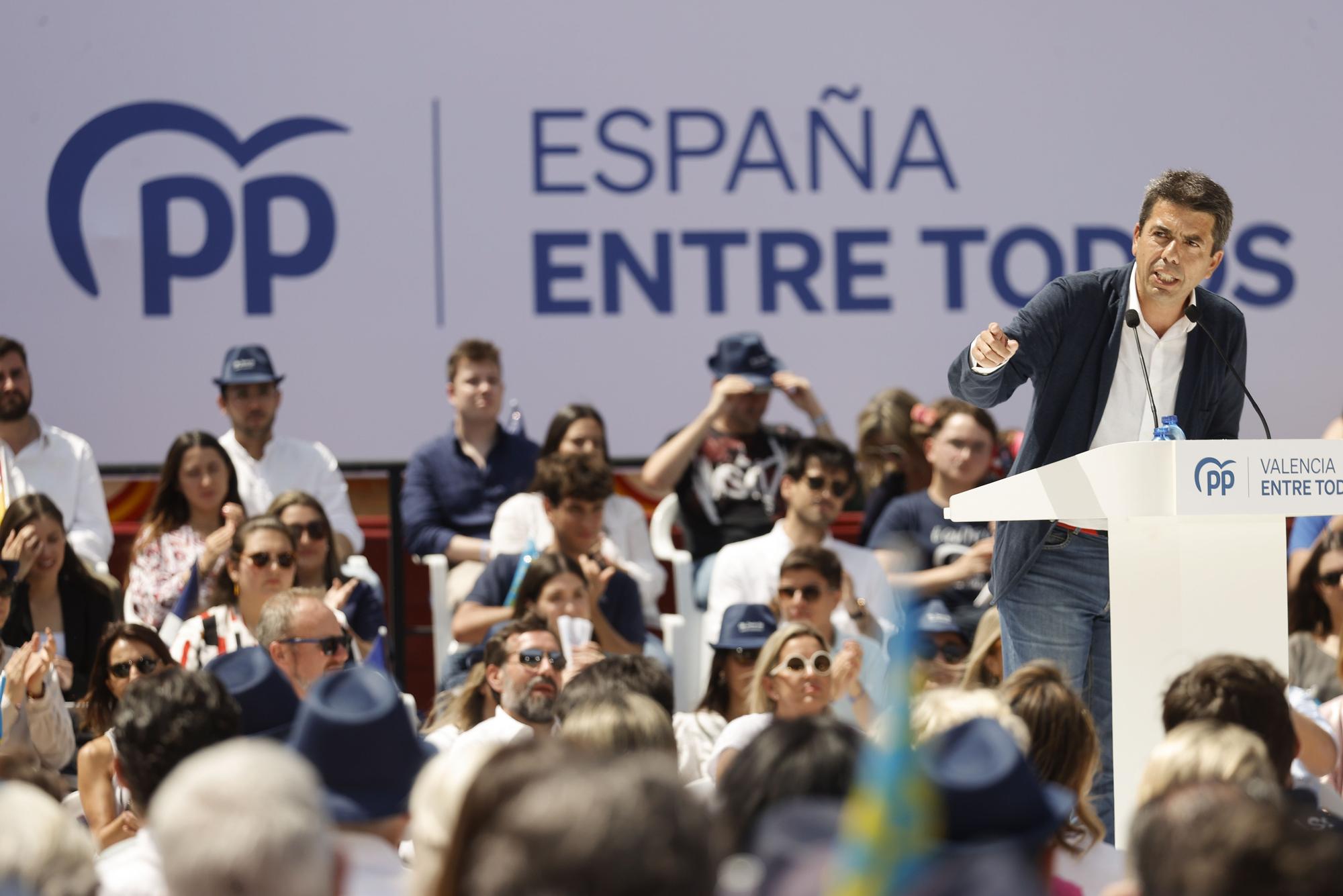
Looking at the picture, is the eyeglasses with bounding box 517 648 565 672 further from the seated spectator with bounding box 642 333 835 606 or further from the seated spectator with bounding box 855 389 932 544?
the seated spectator with bounding box 855 389 932 544

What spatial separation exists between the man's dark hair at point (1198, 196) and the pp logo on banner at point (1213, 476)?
591 millimetres

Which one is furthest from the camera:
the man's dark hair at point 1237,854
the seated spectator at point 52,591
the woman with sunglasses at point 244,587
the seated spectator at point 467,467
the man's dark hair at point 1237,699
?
the seated spectator at point 467,467

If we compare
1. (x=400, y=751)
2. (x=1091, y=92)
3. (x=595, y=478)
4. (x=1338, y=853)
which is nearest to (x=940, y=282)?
(x=1091, y=92)

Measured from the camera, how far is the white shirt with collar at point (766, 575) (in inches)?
247

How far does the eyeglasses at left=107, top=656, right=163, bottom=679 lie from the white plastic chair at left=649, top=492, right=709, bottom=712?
6.50ft

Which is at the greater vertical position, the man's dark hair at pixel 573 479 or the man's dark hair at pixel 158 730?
the man's dark hair at pixel 573 479

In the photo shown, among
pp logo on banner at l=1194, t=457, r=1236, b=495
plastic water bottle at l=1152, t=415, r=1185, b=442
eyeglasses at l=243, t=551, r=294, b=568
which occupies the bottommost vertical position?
eyeglasses at l=243, t=551, r=294, b=568

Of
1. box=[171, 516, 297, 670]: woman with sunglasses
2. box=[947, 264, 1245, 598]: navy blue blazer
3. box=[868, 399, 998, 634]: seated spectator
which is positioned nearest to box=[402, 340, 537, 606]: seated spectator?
box=[171, 516, 297, 670]: woman with sunglasses

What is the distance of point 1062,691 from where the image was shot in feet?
10.5

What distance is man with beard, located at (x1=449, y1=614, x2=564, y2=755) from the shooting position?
15.4 ft

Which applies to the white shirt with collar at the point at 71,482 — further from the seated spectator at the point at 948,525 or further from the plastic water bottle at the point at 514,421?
the seated spectator at the point at 948,525

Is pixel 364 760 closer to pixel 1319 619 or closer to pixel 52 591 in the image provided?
pixel 52 591

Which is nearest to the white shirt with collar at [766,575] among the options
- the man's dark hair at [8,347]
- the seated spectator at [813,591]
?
the seated spectator at [813,591]

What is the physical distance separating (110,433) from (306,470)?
5.47 ft
